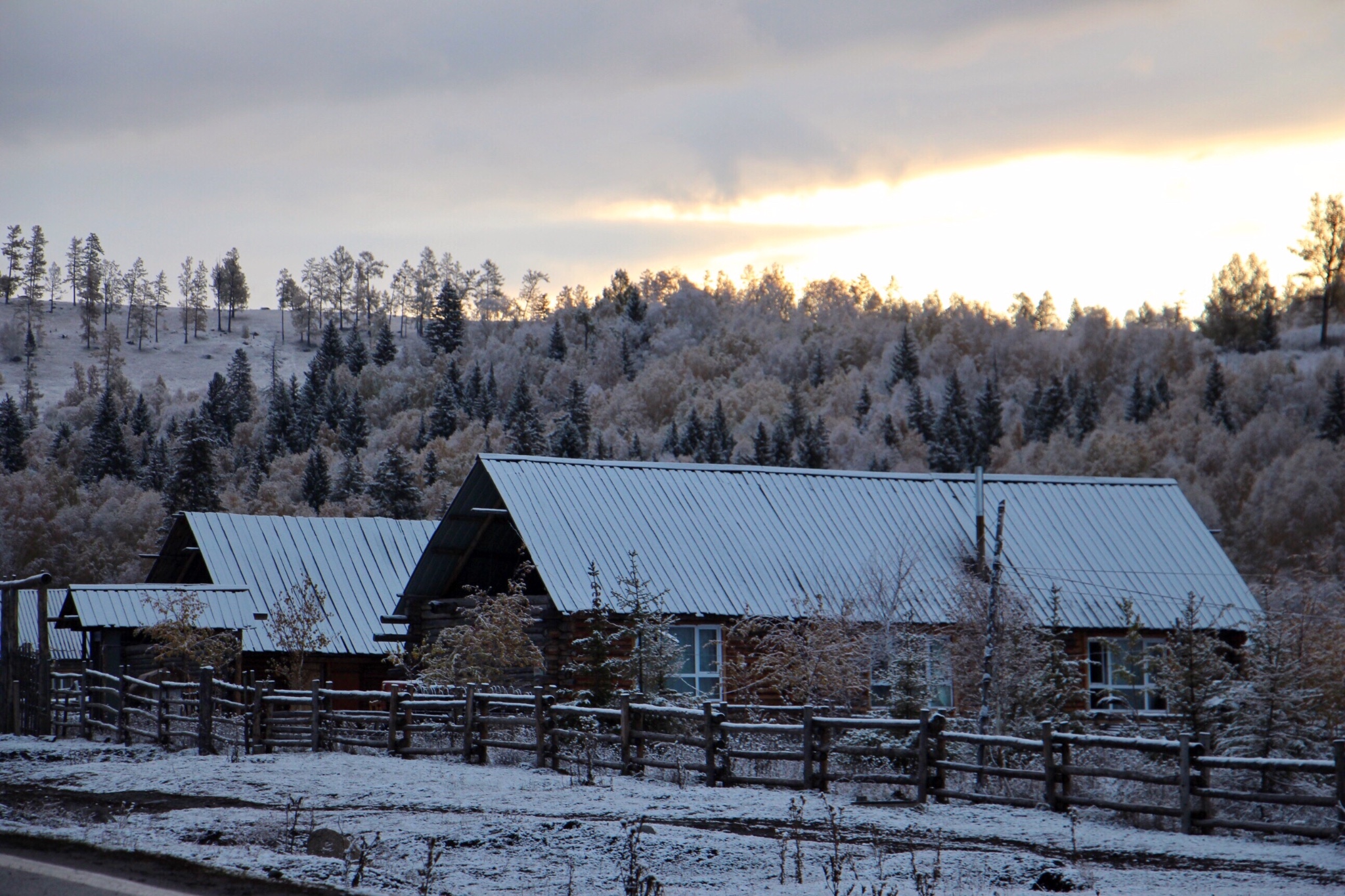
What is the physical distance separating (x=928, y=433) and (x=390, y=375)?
7479 centimetres

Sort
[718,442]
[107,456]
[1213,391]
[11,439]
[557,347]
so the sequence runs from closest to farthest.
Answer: [718,442] → [1213,391] → [107,456] → [11,439] → [557,347]

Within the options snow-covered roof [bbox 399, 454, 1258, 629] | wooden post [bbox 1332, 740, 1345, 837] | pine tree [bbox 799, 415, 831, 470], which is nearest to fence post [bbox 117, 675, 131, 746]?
snow-covered roof [bbox 399, 454, 1258, 629]

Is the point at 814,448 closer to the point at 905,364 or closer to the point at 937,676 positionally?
the point at 905,364

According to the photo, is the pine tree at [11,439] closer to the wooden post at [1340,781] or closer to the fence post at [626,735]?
the fence post at [626,735]

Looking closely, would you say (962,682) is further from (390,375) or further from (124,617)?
(390,375)

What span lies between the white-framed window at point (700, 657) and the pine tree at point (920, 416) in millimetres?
93664

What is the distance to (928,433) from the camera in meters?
121

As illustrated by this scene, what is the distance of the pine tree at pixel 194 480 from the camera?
72.6 m

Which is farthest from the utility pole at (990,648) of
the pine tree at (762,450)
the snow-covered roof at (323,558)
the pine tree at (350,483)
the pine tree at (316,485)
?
the pine tree at (316,485)

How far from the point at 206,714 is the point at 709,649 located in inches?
376

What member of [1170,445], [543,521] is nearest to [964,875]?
[543,521]

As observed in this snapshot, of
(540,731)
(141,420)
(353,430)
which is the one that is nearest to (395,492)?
(353,430)

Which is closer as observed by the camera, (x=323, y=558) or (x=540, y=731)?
(x=540, y=731)

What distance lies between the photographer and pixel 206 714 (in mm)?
23125
